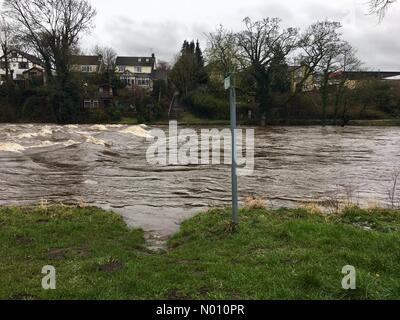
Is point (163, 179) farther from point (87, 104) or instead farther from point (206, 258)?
point (87, 104)

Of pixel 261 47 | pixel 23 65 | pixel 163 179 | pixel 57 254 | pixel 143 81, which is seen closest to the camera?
pixel 57 254

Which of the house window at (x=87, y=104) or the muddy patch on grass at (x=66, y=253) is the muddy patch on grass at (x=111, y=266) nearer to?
the muddy patch on grass at (x=66, y=253)

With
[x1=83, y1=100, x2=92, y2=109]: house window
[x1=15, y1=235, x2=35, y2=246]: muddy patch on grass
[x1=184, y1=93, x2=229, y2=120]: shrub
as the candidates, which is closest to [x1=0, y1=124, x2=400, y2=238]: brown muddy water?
[x1=15, y1=235, x2=35, y2=246]: muddy patch on grass

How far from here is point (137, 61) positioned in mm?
114062

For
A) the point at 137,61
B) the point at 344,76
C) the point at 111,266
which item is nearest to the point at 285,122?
the point at 344,76

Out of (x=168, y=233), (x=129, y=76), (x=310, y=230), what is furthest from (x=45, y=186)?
(x=129, y=76)

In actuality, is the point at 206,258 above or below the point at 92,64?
below

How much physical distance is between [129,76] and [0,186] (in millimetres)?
81176

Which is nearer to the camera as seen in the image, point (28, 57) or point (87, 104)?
point (87, 104)

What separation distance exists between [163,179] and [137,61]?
101 metres

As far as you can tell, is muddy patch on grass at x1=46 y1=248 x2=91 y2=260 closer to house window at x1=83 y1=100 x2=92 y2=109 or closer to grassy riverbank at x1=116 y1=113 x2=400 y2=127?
grassy riverbank at x1=116 y1=113 x2=400 y2=127

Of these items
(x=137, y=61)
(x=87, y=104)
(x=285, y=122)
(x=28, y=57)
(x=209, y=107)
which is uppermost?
(x=137, y=61)
